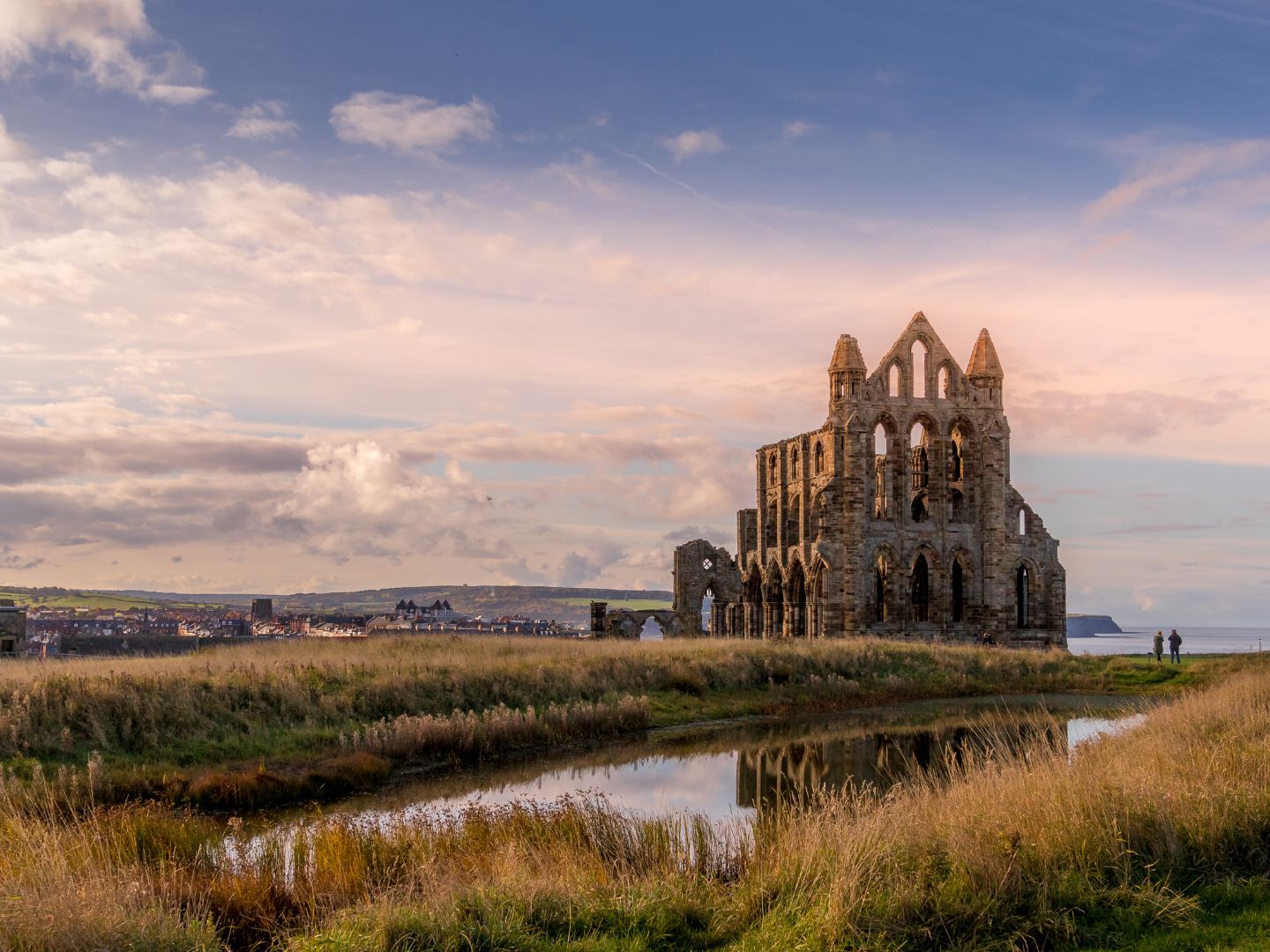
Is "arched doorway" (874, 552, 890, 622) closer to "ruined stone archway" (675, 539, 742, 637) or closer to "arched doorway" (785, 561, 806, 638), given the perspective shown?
"arched doorway" (785, 561, 806, 638)

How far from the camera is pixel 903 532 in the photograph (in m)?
54.6

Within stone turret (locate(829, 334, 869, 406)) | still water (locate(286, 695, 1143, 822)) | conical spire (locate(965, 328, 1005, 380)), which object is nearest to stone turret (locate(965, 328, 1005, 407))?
conical spire (locate(965, 328, 1005, 380))

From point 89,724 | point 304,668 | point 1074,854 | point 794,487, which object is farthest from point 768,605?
point 1074,854

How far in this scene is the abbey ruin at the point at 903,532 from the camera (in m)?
53.2

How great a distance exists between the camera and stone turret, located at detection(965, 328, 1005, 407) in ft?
188

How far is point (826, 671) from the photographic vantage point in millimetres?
35062

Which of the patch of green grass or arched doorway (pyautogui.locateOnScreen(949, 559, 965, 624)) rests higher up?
arched doorway (pyautogui.locateOnScreen(949, 559, 965, 624))

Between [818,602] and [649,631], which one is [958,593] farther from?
[649,631]

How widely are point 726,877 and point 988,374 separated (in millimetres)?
50386

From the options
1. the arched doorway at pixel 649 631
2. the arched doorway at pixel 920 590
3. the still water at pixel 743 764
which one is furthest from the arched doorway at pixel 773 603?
the still water at pixel 743 764

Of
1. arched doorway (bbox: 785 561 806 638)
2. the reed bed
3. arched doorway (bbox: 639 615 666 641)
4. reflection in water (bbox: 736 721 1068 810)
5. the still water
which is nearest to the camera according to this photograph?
the still water

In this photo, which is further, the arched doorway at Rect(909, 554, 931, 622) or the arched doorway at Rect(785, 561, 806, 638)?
the arched doorway at Rect(909, 554, 931, 622)

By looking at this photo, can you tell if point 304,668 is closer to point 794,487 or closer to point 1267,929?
point 1267,929

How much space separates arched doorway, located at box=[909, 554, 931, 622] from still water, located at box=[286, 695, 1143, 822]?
26415 millimetres
